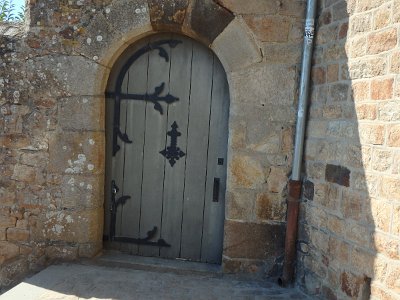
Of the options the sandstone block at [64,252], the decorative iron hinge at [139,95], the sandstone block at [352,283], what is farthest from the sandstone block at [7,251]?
the sandstone block at [352,283]

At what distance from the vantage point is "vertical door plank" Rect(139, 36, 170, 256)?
138 inches

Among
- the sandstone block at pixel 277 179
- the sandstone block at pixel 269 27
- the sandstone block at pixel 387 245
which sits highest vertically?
the sandstone block at pixel 269 27

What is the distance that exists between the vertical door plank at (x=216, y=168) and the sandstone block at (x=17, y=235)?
1.54 metres

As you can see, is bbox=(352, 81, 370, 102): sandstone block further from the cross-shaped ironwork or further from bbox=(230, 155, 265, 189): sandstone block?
the cross-shaped ironwork

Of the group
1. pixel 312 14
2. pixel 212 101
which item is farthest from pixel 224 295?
pixel 312 14

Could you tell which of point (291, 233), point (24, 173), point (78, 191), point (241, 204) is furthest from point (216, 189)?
point (24, 173)

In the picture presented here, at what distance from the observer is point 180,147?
11.6 ft

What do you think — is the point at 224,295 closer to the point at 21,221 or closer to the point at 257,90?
the point at 257,90

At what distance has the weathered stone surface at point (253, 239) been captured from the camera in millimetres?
3264

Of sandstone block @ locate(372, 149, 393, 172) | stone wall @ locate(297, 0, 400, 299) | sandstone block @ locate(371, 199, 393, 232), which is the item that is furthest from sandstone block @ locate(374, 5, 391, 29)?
sandstone block @ locate(371, 199, 393, 232)

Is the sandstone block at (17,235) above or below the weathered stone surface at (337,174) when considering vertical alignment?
below

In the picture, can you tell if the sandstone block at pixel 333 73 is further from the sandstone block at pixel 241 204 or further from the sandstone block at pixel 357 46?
the sandstone block at pixel 241 204

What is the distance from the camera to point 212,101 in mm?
3455

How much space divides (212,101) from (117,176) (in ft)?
3.55
